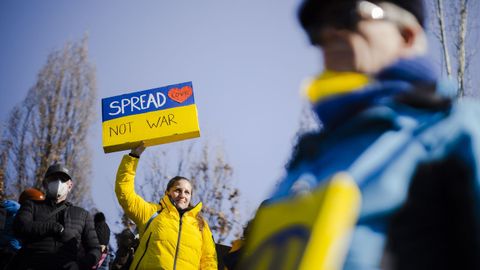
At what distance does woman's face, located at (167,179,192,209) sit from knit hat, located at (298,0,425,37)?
3.64 metres

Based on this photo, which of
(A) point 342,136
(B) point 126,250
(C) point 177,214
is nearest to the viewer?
(A) point 342,136

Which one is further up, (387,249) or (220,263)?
(387,249)

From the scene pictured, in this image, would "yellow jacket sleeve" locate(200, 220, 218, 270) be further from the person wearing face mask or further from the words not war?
the words not war

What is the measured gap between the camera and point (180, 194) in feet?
15.5

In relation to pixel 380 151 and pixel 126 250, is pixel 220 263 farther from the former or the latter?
pixel 380 151

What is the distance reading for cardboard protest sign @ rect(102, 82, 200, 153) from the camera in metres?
5.02

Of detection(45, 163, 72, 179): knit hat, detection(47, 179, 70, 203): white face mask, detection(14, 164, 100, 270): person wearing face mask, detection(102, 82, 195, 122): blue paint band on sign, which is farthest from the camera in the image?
detection(102, 82, 195, 122): blue paint band on sign

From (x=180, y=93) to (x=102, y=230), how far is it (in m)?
1.73

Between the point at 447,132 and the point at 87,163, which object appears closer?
the point at 447,132

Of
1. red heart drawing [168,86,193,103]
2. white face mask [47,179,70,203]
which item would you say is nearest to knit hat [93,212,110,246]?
white face mask [47,179,70,203]

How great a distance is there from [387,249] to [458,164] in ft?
0.59

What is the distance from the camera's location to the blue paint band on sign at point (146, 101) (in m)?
5.19

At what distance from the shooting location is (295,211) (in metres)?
0.93

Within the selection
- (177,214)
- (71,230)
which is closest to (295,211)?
(177,214)
